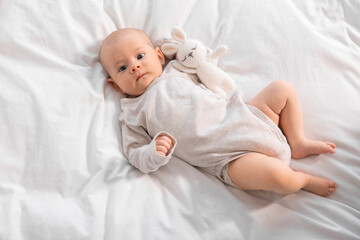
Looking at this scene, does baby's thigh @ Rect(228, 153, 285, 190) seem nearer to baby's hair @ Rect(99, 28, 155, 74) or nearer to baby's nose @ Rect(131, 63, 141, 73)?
baby's nose @ Rect(131, 63, 141, 73)

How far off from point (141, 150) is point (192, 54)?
14.8 inches

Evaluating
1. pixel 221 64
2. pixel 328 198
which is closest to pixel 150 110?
pixel 221 64

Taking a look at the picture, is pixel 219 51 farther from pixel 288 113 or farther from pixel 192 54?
pixel 288 113

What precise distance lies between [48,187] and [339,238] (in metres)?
0.80

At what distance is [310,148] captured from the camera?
1.10m

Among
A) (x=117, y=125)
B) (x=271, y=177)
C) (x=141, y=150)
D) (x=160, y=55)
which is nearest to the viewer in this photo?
(x=271, y=177)

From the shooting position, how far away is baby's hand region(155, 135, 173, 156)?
1.01 meters

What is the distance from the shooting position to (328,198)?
3.40ft

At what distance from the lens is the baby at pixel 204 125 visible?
1.02 m

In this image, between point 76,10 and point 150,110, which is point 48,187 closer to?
point 150,110

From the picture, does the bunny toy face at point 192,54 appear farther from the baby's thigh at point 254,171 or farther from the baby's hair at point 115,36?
the baby's thigh at point 254,171

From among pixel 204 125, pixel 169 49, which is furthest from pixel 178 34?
pixel 204 125

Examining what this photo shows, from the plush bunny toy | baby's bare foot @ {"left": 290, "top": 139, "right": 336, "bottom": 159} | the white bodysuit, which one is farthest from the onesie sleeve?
baby's bare foot @ {"left": 290, "top": 139, "right": 336, "bottom": 159}

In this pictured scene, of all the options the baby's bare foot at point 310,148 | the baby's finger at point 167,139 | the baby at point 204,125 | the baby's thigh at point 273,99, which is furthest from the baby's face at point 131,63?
the baby's bare foot at point 310,148
